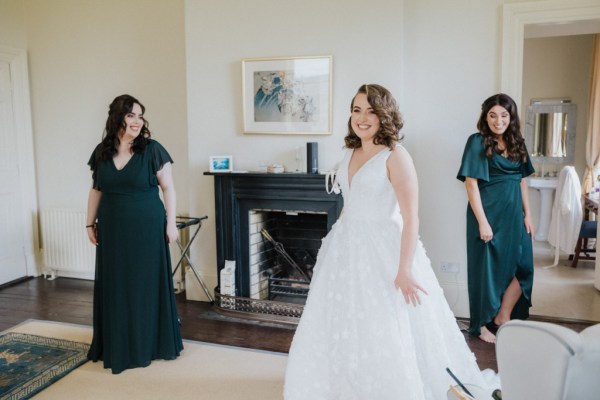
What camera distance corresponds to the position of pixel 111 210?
121 inches

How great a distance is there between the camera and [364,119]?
2199mm

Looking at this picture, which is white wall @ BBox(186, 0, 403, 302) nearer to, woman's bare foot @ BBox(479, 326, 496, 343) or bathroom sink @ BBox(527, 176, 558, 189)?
woman's bare foot @ BBox(479, 326, 496, 343)

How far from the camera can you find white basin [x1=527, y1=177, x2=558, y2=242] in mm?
6414

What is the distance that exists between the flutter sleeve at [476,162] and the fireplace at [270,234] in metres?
0.97

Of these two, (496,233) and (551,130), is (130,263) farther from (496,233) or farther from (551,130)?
(551,130)

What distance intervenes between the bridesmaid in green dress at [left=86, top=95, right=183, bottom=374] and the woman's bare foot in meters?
2.13

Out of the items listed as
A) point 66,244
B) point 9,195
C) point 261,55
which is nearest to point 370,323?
point 261,55

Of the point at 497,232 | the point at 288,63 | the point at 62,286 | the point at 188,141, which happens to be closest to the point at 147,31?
the point at 188,141

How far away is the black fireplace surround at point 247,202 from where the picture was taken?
3.90 m

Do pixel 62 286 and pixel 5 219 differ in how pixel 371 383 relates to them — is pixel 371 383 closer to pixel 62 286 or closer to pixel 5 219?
pixel 62 286

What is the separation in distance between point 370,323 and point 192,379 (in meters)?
1.31

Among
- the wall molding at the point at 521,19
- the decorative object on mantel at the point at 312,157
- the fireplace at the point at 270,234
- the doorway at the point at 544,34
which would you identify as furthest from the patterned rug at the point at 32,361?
the wall molding at the point at 521,19

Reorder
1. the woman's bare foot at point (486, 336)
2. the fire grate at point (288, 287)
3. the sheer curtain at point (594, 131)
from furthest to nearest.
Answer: the sheer curtain at point (594, 131)
the fire grate at point (288, 287)
the woman's bare foot at point (486, 336)

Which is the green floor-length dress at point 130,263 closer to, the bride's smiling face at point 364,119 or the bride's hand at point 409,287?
the bride's smiling face at point 364,119
